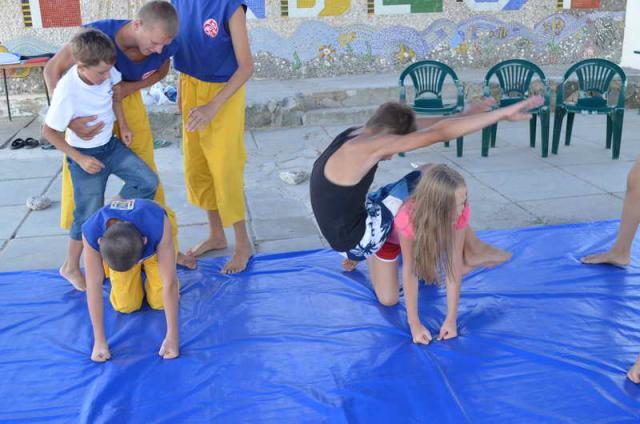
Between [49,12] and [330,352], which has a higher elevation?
[49,12]

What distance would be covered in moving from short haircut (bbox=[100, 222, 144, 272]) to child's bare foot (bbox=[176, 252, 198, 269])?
110cm

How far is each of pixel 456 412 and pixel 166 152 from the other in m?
4.89

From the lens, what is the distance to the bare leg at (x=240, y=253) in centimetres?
365

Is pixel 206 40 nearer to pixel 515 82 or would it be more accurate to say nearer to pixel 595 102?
pixel 515 82

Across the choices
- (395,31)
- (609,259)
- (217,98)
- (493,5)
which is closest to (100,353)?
(217,98)

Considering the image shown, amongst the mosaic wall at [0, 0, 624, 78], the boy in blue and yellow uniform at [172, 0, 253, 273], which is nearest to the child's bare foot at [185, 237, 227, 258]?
the boy in blue and yellow uniform at [172, 0, 253, 273]

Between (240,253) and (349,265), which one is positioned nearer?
(349,265)

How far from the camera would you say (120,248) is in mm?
2539

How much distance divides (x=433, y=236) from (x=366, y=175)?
1.34 feet

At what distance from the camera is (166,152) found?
259 inches

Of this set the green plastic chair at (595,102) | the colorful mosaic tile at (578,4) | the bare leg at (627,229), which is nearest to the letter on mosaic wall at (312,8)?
the colorful mosaic tile at (578,4)

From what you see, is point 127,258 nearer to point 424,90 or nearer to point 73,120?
point 73,120

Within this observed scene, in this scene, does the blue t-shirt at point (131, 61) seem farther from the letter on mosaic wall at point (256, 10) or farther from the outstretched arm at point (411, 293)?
the letter on mosaic wall at point (256, 10)

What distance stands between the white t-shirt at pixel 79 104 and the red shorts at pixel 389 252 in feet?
4.98
